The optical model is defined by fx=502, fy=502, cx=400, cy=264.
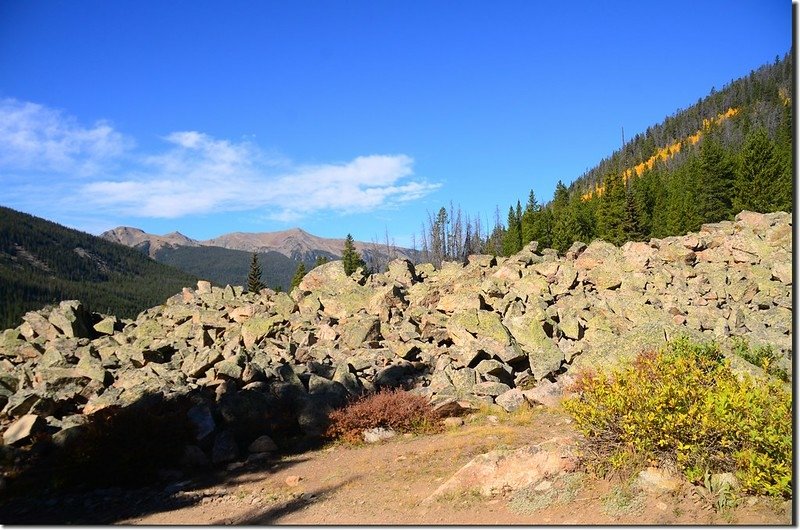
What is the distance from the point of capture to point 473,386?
635 inches

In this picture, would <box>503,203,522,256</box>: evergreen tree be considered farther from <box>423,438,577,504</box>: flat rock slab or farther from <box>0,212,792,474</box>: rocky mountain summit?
<box>423,438,577,504</box>: flat rock slab

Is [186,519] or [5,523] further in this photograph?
[5,523]

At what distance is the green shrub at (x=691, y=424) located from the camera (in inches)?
241

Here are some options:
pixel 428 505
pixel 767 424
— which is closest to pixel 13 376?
pixel 428 505

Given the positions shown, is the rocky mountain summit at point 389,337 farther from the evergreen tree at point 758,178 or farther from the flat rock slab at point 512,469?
the evergreen tree at point 758,178

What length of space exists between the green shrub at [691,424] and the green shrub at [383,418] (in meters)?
6.36

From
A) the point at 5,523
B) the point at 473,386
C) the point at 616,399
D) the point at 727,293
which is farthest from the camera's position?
the point at 727,293

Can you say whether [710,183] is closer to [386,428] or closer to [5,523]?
[386,428]

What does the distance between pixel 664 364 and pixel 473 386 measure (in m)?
8.45

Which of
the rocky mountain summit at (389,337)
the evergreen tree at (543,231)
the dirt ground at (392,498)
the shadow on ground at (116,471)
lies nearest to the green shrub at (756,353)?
the rocky mountain summit at (389,337)

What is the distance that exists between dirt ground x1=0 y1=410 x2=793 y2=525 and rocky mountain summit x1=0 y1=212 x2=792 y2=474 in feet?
6.21

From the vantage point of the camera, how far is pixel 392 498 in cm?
871

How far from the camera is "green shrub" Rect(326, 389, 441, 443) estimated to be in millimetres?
13602

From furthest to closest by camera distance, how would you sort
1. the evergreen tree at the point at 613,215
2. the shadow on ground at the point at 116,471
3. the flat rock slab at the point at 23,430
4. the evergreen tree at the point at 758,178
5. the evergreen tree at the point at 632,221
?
the evergreen tree at the point at 613,215 < the evergreen tree at the point at 632,221 < the evergreen tree at the point at 758,178 < the flat rock slab at the point at 23,430 < the shadow on ground at the point at 116,471
